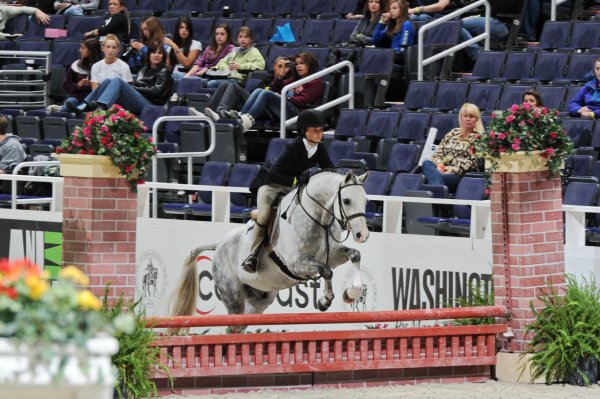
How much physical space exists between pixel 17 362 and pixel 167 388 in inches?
213

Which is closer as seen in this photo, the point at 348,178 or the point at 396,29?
the point at 348,178

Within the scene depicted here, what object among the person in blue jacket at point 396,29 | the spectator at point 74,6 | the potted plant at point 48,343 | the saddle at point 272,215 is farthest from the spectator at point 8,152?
the potted plant at point 48,343

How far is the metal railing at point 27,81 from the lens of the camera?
18641 mm

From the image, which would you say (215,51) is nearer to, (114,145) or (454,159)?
(454,159)

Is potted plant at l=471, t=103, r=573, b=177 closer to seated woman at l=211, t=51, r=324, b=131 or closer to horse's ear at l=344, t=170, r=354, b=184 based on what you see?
horse's ear at l=344, t=170, r=354, b=184

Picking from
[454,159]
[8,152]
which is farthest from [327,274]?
[8,152]

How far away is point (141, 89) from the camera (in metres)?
17.3

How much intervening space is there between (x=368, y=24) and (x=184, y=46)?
2380 mm

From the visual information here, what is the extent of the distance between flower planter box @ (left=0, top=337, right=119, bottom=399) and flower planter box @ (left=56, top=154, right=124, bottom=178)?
16.8 feet

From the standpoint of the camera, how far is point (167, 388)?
10.5 metres

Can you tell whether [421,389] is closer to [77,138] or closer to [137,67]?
[77,138]

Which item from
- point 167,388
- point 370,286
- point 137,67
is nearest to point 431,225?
point 370,286

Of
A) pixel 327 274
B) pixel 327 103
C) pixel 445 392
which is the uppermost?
pixel 327 103

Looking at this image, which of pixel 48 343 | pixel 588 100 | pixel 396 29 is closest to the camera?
pixel 48 343
